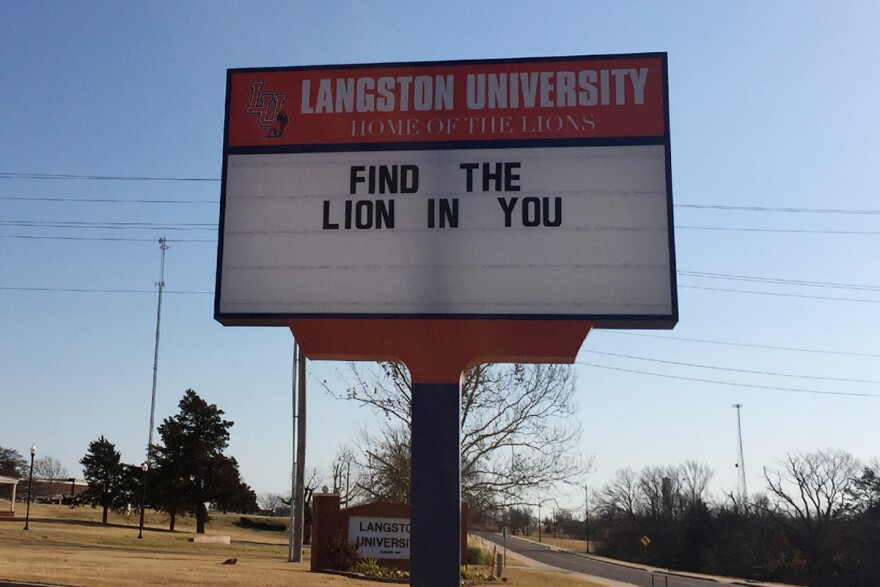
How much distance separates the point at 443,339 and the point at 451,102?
10.8ft

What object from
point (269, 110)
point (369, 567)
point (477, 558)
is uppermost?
point (269, 110)

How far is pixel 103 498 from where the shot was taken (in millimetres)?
59906

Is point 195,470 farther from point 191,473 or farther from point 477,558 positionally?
point 477,558

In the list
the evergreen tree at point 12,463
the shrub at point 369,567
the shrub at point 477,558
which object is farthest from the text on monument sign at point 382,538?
the evergreen tree at point 12,463

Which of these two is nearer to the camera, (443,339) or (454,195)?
(443,339)

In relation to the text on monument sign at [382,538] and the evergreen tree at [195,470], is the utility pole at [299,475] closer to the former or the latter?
the text on monument sign at [382,538]

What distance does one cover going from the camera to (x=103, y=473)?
61.6 metres

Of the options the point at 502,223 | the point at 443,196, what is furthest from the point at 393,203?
the point at 502,223

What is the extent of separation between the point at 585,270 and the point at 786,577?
180 ft

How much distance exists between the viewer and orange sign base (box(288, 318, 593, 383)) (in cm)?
1185

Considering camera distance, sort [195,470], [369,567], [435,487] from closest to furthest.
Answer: [435,487] → [369,567] → [195,470]

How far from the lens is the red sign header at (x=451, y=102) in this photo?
12.2 metres

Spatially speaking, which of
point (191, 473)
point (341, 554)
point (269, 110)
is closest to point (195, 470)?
point (191, 473)

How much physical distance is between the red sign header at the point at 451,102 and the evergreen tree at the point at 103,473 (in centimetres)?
5222
